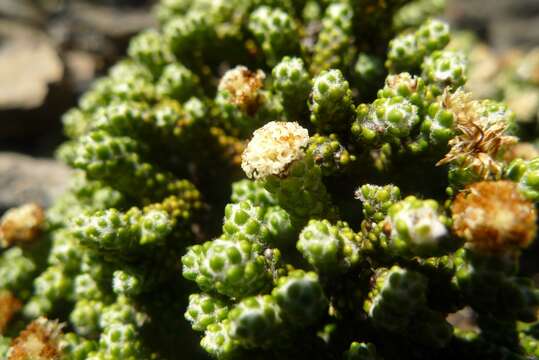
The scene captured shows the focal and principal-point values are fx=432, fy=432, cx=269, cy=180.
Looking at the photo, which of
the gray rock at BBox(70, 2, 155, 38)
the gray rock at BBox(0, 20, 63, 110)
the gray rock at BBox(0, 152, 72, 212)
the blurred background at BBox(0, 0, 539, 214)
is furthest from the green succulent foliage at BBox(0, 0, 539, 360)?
the gray rock at BBox(70, 2, 155, 38)

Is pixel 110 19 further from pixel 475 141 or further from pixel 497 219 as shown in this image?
pixel 497 219

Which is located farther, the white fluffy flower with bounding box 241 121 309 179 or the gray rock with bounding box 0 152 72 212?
the gray rock with bounding box 0 152 72 212

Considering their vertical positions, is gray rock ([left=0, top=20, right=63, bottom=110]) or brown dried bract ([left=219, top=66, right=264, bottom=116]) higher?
gray rock ([left=0, top=20, right=63, bottom=110])

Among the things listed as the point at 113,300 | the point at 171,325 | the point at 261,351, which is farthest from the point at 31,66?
the point at 261,351

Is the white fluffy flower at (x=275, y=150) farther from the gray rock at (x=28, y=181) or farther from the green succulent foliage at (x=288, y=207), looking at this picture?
the gray rock at (x=28, y=181)

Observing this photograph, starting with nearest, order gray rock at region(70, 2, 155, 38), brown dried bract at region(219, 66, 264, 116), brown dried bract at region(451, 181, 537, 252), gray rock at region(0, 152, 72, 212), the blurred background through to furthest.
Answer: brown dried bract at region(451, 181, 537, 252), brown dried bract at region(219, 66, 264, 116), gray rock at region(0, 152, 72, 212), the blurred background, gray rock at region(70, 2, 155, 38)

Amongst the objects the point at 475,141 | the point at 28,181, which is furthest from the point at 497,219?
the point at 28,181

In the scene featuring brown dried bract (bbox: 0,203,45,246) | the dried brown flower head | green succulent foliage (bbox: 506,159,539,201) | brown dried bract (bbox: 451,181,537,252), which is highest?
brown dried bract (bbox: 0,203,45,246)

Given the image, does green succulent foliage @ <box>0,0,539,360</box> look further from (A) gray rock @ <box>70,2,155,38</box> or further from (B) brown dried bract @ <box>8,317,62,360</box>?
(A) gray rock @ <box>70,2,155,38</box>

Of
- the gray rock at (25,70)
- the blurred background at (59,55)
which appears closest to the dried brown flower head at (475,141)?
the blurred background at (59,55)
